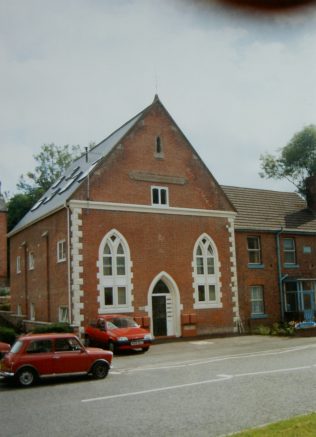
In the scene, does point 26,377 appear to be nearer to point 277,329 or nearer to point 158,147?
point 158,147

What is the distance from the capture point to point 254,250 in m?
33.3

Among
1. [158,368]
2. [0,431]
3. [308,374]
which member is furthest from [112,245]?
[0,431]

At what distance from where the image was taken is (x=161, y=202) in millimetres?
29203

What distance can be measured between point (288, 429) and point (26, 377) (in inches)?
341

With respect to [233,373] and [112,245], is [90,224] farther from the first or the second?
[233,373]

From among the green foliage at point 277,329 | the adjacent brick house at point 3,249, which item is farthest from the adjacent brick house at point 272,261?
the adjacent brick house at point 3,249

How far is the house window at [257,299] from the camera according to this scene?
3244 cm

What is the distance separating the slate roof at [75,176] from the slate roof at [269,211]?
29.9ft

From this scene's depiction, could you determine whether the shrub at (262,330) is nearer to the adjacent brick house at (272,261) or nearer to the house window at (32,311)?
the adjacent brick house at (272,261)

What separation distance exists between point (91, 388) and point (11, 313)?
24.1m

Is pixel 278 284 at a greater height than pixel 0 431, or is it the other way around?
pixel 278 284

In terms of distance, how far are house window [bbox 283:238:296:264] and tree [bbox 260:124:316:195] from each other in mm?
14027

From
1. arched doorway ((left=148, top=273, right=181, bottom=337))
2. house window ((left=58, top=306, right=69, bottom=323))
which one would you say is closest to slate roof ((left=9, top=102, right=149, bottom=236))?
house window ((left=58, top=306, right=69, bottom=323))

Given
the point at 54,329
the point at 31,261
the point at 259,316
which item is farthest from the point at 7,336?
the point at 259,316
